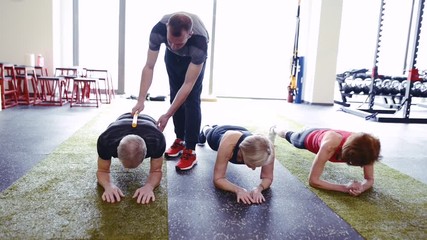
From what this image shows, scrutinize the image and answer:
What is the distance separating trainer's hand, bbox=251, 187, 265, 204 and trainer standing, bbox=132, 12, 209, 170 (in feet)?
2.04

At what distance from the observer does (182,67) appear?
95.8 inches

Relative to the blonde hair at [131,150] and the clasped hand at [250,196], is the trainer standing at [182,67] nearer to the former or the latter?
the blonde hair at [131,150]

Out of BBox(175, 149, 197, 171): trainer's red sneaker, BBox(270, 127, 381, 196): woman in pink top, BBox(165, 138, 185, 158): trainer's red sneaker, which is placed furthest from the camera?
BBox(165, 138, 185, 158): trainer's red sneaker

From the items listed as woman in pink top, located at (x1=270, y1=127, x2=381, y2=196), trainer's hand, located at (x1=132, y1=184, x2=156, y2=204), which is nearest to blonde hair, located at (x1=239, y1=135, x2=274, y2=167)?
woman in pink top, located at (x1=270, y1=127, x2=381, y2=196)

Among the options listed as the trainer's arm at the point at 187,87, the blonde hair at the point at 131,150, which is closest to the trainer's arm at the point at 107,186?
the blonde hair at the point at 131,150

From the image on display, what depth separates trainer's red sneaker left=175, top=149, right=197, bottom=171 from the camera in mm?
2426

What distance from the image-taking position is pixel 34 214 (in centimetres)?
165

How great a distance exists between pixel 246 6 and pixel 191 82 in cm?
563

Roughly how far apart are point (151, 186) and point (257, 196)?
610 millimetres

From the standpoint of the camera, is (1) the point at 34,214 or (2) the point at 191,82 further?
(2) the point at 191,82

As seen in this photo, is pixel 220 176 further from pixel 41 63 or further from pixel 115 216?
pixel 41 63

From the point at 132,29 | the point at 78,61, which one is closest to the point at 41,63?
the point at 78,61

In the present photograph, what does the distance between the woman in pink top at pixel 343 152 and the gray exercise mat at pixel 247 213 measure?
0.16m

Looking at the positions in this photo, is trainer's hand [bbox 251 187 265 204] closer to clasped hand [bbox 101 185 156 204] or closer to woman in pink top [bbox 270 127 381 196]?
woman in pink top [bbox 270 127 381 196]
